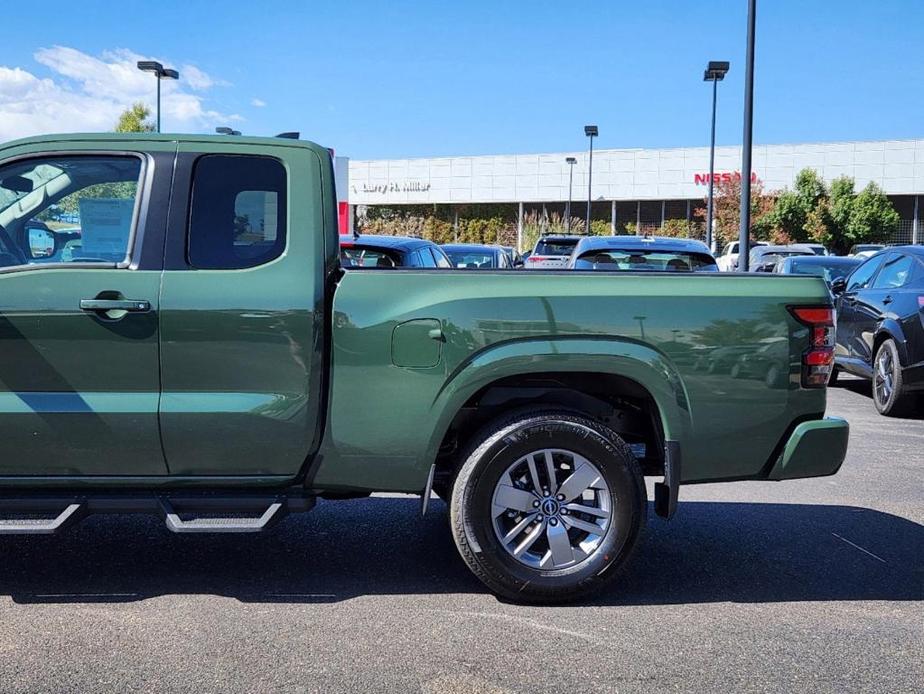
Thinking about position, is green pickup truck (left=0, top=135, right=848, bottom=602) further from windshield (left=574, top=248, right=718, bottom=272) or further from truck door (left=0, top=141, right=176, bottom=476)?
windshield (left=574, top=248, right=718, bottom=272)

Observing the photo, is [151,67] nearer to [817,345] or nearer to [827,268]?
[827,268]

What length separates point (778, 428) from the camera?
4.34 meters

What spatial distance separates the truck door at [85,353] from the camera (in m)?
4.04

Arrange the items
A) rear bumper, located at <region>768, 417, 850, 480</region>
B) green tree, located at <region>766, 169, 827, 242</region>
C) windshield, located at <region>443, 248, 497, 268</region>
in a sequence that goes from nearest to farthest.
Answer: rear bumper, located at <region>768, 417, 850, 480</region>
windshield, located at <region>443, 248, 497, 268</region>
green tree, located at <region>766, 169, 827, 242</region>

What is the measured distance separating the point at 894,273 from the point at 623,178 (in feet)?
174

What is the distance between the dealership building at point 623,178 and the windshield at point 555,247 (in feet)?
113

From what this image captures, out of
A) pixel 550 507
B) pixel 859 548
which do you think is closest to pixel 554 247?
pixel 859 548

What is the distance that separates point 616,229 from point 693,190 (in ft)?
17.8

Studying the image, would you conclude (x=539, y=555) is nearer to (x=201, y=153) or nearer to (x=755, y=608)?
(x=755, y=608)

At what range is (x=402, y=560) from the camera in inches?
195

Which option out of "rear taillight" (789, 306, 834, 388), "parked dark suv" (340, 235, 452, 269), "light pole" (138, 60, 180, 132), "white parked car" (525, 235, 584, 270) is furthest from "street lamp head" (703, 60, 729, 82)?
"rear taillight" (789, 306, 834, 388)

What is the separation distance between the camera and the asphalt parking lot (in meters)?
3.56

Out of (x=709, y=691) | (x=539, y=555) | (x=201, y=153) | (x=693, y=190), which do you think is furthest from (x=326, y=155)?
(x=693, y=190)

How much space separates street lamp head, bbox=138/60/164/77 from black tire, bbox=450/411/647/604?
88.3 feet
